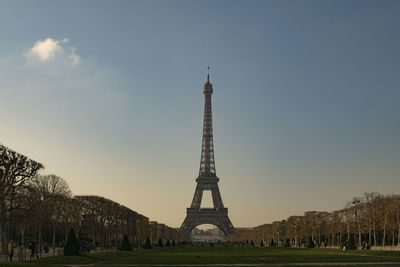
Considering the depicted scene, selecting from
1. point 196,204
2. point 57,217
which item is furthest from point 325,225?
point 196,204

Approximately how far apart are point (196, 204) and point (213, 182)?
9.90m

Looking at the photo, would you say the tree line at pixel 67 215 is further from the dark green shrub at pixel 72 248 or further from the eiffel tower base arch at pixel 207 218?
the eiffel tower base arch at pixel 207 218

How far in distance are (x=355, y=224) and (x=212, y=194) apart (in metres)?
83.3

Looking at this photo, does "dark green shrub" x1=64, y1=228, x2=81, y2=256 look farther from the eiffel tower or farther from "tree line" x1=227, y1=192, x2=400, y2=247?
the eiffel tower

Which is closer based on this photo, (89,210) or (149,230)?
(89,210)

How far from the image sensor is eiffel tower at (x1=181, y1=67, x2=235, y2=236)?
154 meters

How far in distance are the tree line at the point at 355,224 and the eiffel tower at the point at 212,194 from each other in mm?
27893

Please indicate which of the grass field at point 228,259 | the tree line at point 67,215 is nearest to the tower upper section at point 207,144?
the tree line at point 67,215

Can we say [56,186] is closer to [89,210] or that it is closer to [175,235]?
[89,210]

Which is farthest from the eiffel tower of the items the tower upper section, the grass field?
the grass field

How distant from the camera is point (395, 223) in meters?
75.4

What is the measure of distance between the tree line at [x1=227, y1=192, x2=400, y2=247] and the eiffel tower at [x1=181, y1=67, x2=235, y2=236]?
27893 mm

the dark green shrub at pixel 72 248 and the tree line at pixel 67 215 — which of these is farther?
the tree line at pixel 67 215

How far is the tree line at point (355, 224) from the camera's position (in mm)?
74000
